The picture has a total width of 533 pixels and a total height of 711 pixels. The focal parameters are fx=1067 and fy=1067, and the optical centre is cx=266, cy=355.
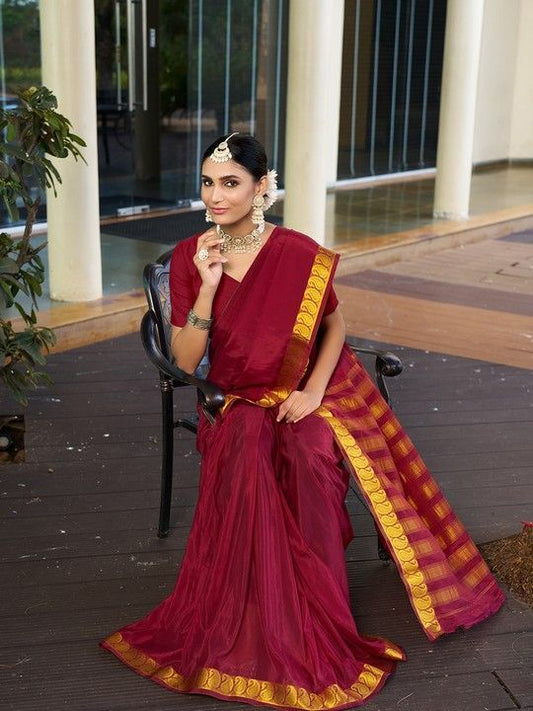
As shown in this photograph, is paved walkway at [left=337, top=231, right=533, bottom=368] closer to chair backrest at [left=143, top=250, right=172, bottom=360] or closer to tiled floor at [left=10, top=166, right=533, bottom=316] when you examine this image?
tiled floor at [left=10, top=166, right=533, bottom=316]

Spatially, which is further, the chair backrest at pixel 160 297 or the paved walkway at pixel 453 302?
the paved walkway at pixel 453 302

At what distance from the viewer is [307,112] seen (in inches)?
274

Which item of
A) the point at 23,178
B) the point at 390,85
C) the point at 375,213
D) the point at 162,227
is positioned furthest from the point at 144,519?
the point at 390,85

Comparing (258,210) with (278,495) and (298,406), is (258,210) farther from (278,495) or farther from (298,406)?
(278,495)

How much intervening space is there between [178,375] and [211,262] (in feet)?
1.31

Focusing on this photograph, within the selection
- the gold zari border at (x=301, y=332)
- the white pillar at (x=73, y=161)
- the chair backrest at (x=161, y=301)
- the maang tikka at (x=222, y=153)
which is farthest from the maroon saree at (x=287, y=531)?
the white pillar at (x=73, y=161)

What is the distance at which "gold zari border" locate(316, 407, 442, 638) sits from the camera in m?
2.89

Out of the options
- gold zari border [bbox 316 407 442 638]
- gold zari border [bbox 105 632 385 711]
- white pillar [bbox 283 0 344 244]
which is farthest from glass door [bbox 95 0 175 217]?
gold zari border [bbox 105 632 385 711]

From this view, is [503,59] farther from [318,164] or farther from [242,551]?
[242,551]

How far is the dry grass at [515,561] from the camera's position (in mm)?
3211

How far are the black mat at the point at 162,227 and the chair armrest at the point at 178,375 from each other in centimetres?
437

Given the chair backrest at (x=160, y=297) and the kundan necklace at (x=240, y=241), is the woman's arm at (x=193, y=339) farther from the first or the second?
the chair backrest at (x=160, y=297)

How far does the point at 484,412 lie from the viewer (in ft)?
15.5

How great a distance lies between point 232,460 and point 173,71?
7.18 m
